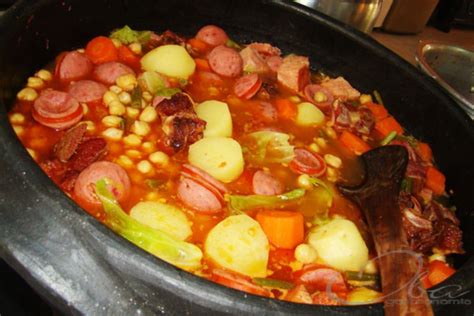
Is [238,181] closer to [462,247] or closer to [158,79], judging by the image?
[158,79]

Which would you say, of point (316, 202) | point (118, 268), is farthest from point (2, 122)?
point (316, 202)

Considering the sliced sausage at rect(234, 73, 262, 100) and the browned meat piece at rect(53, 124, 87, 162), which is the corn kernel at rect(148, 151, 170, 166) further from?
the sliced sausage at rect(234, 73, 262, 100)

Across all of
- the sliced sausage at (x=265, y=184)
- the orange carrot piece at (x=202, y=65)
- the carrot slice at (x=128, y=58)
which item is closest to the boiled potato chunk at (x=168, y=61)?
the carrot slice at (x=128, y=58)

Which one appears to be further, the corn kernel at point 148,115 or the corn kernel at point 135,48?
the corn kernel at point 135,48

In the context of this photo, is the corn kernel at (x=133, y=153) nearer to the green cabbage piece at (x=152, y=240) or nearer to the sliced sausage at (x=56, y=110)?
the sliced sausage at (x=56, y=110)

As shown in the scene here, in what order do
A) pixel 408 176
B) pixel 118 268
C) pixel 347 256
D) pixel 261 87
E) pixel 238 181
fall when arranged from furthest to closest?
pixel 261 87 → pixel 408 176 → pixel 238 181 → pixel 347 256 → pixel 118 268

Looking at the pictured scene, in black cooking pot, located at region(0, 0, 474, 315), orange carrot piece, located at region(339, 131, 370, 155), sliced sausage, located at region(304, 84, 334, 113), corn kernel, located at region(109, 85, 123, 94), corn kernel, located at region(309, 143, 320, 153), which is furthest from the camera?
sliced sausage, located at region(304, 84, 334, 113)

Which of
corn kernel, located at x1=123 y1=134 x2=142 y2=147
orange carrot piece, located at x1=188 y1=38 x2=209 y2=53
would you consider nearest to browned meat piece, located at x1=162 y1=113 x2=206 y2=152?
corn kernel, located at x1=123 y1=134 x2=142 y2=147
